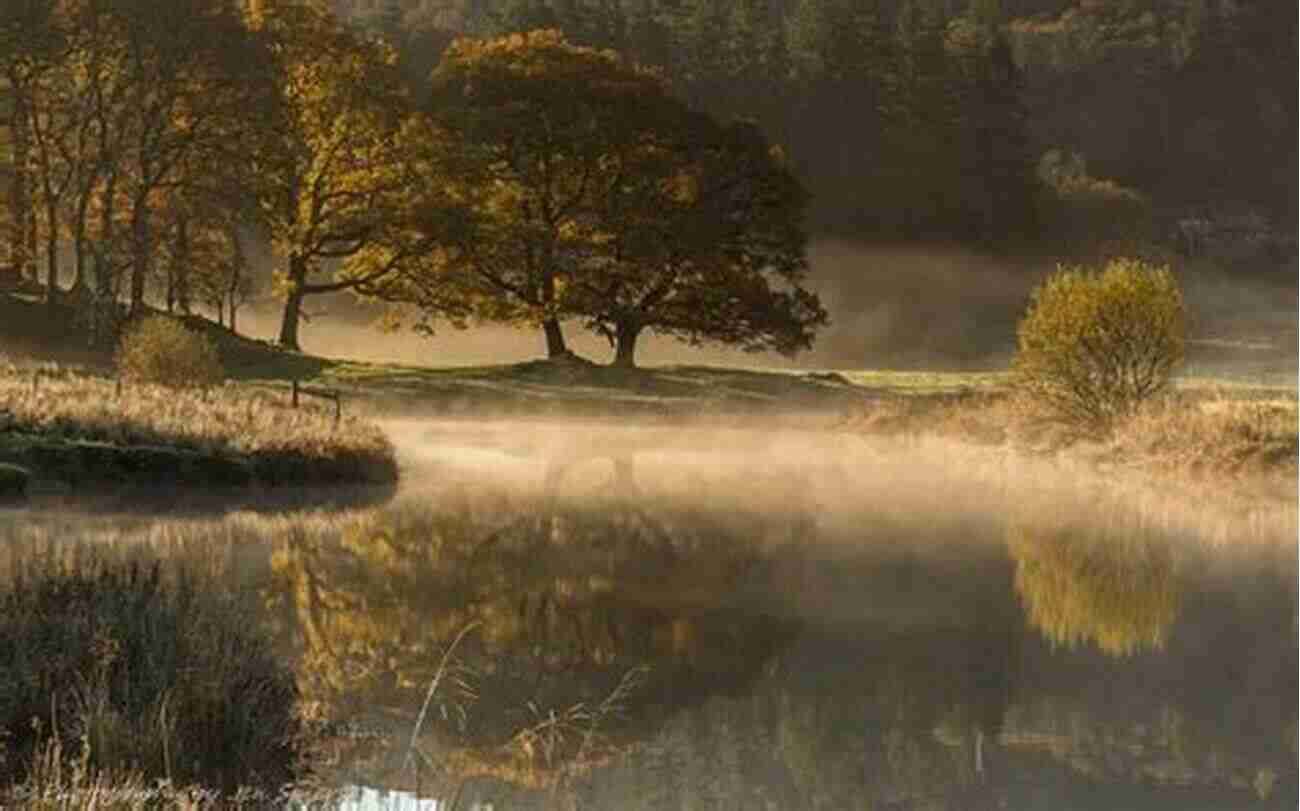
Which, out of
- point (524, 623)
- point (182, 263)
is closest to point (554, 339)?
point (182, 263)

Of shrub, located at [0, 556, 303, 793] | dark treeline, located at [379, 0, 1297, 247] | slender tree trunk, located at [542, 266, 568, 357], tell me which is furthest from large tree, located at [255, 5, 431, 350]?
shrub, located at [0, 556, 303, 793]

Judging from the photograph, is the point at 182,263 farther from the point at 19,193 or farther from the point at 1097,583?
the point at 1097,583

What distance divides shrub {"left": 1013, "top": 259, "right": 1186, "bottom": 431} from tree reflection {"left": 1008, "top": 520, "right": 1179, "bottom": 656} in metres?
9.85

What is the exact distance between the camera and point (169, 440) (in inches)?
896

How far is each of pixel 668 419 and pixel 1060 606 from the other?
81.0 ft

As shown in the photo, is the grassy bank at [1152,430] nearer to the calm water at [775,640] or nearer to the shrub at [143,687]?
the calm water at [775,640]

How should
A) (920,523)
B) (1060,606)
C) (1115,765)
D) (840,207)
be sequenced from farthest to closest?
(840,207), (920,523), (1060,606), (1115,765)

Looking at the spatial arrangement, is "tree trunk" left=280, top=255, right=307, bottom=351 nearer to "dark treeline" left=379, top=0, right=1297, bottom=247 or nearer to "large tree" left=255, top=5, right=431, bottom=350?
"large tree" left=255, top=5, right=431, bottom=350

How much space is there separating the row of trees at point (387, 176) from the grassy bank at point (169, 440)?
14.2 metres

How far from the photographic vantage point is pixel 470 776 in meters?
8.73

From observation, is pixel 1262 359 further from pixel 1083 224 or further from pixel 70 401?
pixel 70 401

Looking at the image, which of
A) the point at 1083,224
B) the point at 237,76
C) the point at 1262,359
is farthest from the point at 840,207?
the point at 237,76

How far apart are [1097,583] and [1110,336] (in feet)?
48.4

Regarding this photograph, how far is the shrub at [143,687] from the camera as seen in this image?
758 centimetres
